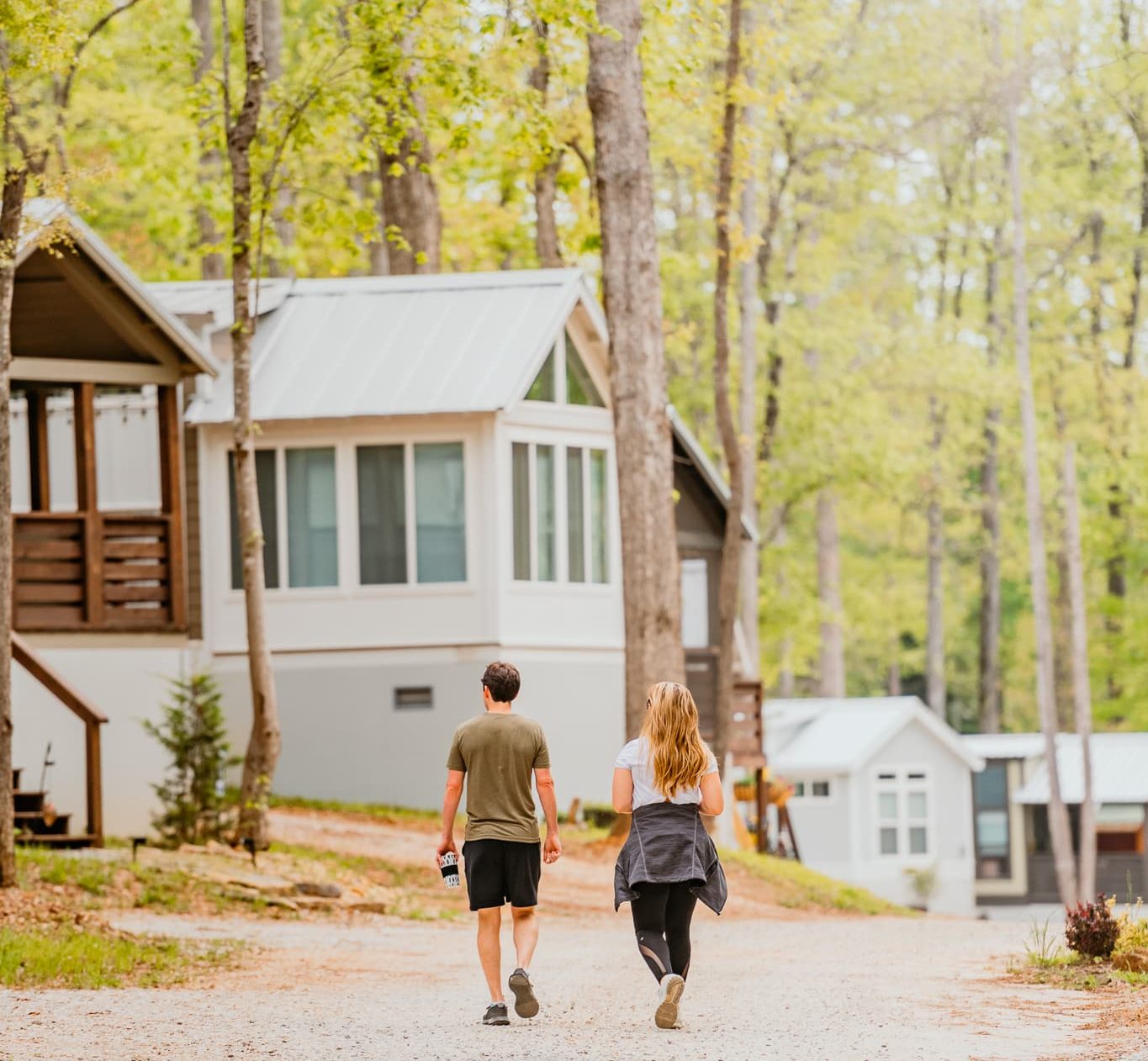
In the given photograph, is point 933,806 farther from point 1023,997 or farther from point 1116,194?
point 1023,997

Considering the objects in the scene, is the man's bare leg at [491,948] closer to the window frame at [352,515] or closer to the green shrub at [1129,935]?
the green shrub at [1129,935]

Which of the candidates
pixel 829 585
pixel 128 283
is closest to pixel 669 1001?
pixel 128 283

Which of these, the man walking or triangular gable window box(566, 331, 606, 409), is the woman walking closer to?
the man walking

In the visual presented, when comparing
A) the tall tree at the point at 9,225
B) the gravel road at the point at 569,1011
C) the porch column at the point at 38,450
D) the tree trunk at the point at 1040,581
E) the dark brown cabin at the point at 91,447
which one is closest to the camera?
the gravel road at the point at 569,1011

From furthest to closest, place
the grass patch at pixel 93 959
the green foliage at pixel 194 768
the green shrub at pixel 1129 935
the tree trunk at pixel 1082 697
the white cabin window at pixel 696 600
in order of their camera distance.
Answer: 1. the tree trunk at pixel 1082 697
2. the white cabin window at pixel 696 600
3. the green foliage at pixel 194 768
4. the green shrub at pixel 1129 935
5. the grass patch at pixel 93 959

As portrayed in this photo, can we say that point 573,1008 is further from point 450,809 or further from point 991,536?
point 991,536

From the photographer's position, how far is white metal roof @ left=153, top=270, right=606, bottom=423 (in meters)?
24.8

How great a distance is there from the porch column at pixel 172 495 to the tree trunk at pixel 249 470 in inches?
76.9

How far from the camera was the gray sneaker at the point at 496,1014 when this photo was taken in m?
9.14

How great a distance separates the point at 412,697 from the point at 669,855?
16.7m

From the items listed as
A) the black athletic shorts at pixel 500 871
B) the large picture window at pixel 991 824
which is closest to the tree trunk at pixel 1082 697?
the large picture window at pixel 991 824

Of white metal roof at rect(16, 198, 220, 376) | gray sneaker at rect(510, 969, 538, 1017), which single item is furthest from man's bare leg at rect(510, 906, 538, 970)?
white metal roof at rect(16, 198, 220, 376)

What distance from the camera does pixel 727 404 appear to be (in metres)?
25.5

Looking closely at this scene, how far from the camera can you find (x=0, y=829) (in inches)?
556
